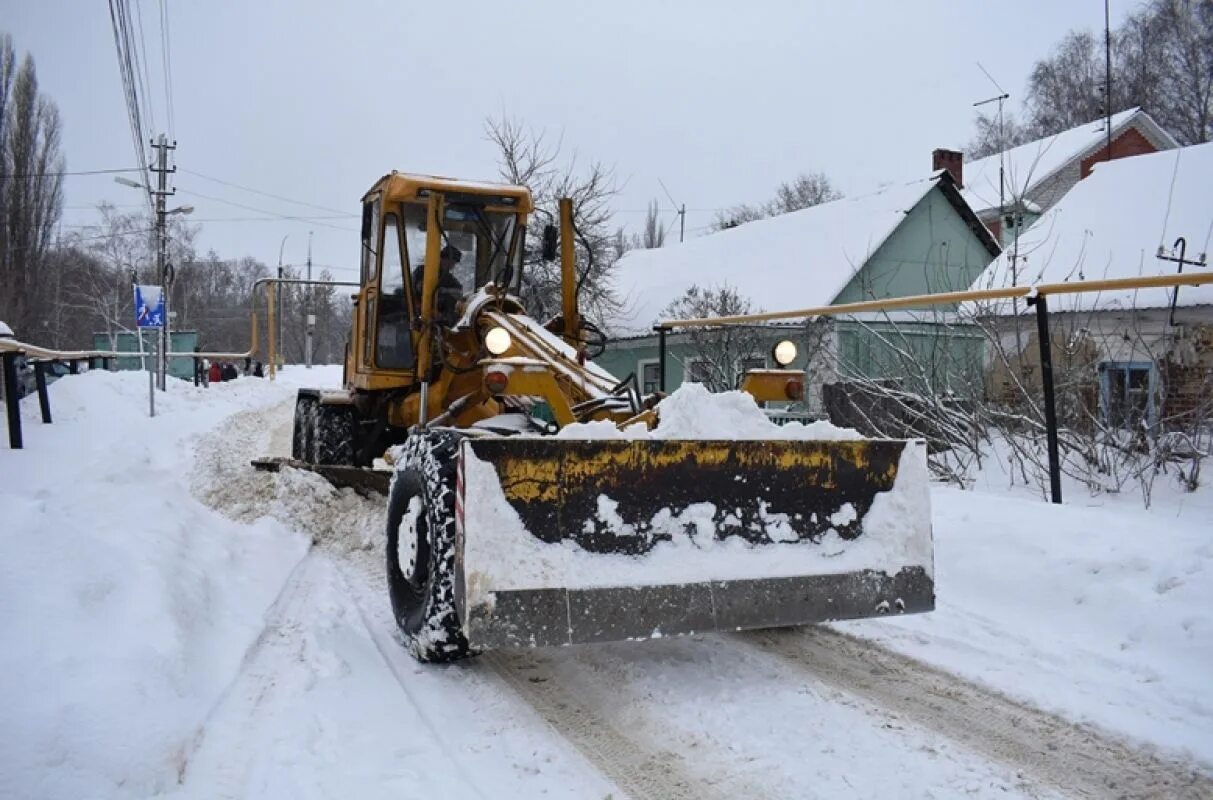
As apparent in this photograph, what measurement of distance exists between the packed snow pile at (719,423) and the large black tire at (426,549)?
2.05ft

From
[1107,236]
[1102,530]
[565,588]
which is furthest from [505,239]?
[1107,236]

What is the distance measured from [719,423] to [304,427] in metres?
5.49

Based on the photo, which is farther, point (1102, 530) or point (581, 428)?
point (1102, 530)

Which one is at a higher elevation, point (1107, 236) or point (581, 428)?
point (1107, 236)

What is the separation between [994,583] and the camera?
16.4ft

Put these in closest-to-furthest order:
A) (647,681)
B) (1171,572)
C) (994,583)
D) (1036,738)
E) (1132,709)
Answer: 1. (1036,738)
2. (1132,709)
3. (647,681)
4. (1171,572)
5. (994,583)

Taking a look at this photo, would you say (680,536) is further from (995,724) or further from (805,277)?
(805,277)

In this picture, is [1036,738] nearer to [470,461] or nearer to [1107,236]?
[470,461]

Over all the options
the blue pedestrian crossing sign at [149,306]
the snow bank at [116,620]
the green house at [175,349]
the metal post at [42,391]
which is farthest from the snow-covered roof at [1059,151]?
the green house at [175,349]

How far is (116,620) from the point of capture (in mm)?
3564

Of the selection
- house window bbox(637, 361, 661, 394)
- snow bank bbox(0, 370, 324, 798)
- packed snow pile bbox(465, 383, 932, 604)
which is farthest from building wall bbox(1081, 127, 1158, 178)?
snow bank bbox(0, 370, 324, 798)

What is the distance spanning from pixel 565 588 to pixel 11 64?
16.1 meters

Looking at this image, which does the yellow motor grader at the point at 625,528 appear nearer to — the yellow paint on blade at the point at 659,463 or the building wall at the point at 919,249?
the yellow paint on blade at the point at 659,463

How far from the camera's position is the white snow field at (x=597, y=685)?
290 centimetres
